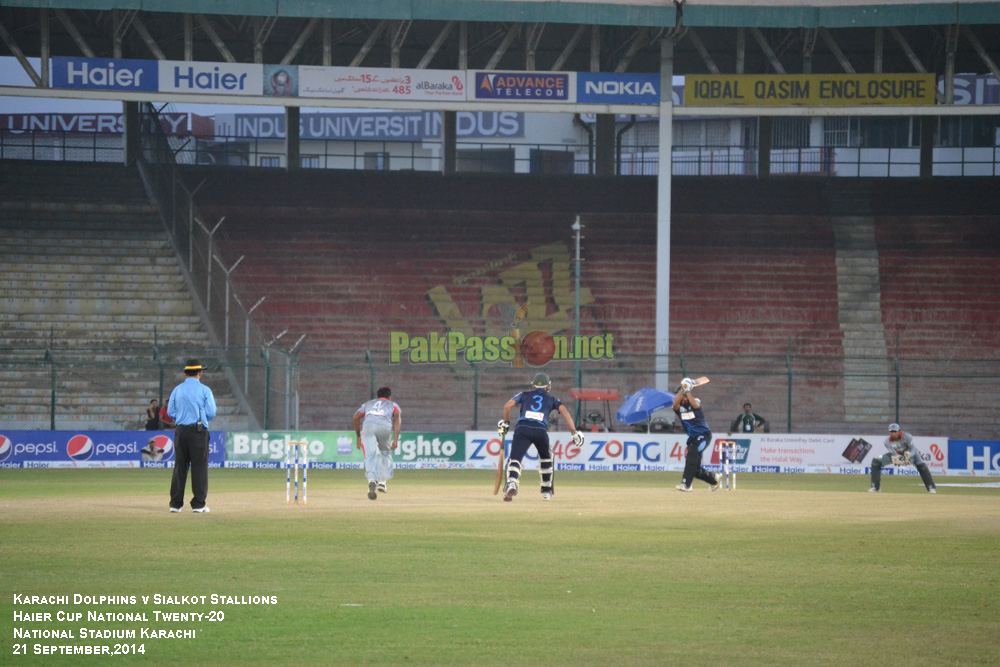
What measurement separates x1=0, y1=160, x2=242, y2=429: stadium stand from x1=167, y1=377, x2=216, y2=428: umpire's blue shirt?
15.7 meters

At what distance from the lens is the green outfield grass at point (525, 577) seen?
8422 mm

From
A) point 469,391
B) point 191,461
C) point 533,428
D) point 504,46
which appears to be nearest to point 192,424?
point 191,461

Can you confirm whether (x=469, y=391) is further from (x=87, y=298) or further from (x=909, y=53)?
(x=909, y=53)

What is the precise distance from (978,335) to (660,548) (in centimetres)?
3036

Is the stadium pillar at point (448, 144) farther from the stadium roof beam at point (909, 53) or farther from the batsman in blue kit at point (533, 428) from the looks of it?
the batsman in blue kit at point (533, 428)

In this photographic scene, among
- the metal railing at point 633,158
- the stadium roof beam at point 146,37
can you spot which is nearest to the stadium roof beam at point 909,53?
the metal railing at point 633,158

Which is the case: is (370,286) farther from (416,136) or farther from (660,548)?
(416,136)

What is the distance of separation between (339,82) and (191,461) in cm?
2216

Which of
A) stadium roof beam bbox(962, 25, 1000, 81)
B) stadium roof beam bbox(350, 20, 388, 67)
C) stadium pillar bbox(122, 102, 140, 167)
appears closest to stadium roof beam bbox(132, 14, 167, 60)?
stadium roof beam bbox(350, 20, 388, 67)

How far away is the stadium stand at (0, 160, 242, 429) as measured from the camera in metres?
34.3

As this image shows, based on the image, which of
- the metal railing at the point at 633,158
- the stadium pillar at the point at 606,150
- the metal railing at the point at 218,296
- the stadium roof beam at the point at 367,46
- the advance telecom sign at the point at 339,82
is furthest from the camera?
the metal railing at the point at 633,158

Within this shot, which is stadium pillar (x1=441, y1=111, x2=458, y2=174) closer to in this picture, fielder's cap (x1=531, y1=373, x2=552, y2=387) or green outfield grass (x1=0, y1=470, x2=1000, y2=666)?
green outfield grass (x1=0, y1=470, x2=1000, y2=666)

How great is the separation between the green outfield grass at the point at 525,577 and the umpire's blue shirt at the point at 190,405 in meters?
1.24

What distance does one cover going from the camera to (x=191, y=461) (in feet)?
51.4
